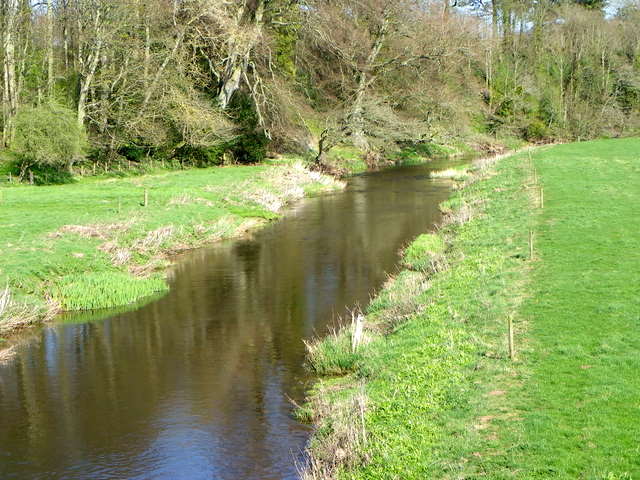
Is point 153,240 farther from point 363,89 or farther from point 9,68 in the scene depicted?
point 363,89

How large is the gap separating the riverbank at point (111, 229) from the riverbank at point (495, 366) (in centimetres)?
855

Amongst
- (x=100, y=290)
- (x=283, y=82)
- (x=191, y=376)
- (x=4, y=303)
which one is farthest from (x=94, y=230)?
(x=283, y=82)

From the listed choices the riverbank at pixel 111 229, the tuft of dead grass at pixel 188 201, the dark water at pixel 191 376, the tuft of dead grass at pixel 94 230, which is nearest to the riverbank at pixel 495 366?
the dark water at pixel 191 376

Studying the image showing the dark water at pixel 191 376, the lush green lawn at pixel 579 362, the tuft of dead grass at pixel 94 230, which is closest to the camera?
the lush green lawn at pixel 579 362

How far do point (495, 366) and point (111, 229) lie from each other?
62.1 ft

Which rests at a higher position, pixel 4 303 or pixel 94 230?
pixel 94 230

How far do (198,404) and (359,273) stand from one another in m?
11.4

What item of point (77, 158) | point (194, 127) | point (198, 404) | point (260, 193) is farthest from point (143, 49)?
point (198, 404)

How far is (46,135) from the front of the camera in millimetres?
39219

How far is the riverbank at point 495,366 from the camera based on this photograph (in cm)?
1038

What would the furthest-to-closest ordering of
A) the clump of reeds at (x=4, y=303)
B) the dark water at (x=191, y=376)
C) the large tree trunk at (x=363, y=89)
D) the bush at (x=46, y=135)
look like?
the large tree trunk at (x=363, y=89)
the bush at (x=46, y=135)
the clump of reeds at (x=4, y=303)
the dark water at (x=191, y=376)

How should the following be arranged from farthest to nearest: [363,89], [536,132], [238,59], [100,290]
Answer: [536,132] → [363,89] → [238,59] → [100,290]

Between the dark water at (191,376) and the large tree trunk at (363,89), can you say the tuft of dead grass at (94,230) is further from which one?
the large tree trunk at (363,89)

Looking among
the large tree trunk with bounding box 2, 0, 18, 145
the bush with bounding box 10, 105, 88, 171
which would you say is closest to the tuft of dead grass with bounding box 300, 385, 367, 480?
the bush with bounding box 10, 105, 88, 171
